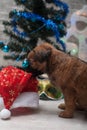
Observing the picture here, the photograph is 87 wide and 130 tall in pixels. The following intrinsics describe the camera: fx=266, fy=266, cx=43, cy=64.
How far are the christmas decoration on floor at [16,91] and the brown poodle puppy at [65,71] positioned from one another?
9 cm

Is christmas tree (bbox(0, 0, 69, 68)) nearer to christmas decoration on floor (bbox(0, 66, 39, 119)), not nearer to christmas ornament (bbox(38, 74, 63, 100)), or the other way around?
christmas ornament (bbox(38, 74, 63, 100))

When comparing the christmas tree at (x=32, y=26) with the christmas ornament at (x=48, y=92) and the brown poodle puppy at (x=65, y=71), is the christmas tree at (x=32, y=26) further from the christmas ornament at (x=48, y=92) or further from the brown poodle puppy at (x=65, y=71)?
the brown poodle puppy at (x=65, y=71)

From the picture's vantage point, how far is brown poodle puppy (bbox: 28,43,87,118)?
96cm

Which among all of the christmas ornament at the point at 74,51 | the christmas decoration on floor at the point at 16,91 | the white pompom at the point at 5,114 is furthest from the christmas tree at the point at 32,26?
the white pompom at the point at 5,114

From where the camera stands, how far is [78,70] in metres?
0.97

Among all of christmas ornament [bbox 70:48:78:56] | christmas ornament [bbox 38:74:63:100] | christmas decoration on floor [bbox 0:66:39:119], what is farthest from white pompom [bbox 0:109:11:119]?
christmas ornament [bbox 70:48:78:56]

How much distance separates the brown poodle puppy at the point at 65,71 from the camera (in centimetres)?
96

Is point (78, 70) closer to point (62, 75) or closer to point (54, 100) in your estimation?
point (62, 75)

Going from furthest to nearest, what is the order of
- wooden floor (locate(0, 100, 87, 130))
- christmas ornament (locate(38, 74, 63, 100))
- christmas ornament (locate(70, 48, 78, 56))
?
christmas ornament (locate(70, 48, 78, 56)) → christmas ornament (locate(38, 74, 63, 100)) → wooden floor (locate(0, 100, 87, 130))

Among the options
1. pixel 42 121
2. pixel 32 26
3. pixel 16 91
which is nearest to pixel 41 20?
pixel 32 26

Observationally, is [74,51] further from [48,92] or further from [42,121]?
[42,121]

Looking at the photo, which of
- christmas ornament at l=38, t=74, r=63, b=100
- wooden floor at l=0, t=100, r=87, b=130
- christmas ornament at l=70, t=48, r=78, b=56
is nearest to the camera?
wooden floor at l=0, t=100, r=87, b=130

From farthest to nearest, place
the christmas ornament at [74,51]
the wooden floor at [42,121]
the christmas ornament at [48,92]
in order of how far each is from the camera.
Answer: the christmas ornament at [74,51]
the christmas ornament at [48,92]
the wooden floor at [42,121]

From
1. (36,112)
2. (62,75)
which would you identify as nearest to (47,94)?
(36,112)
